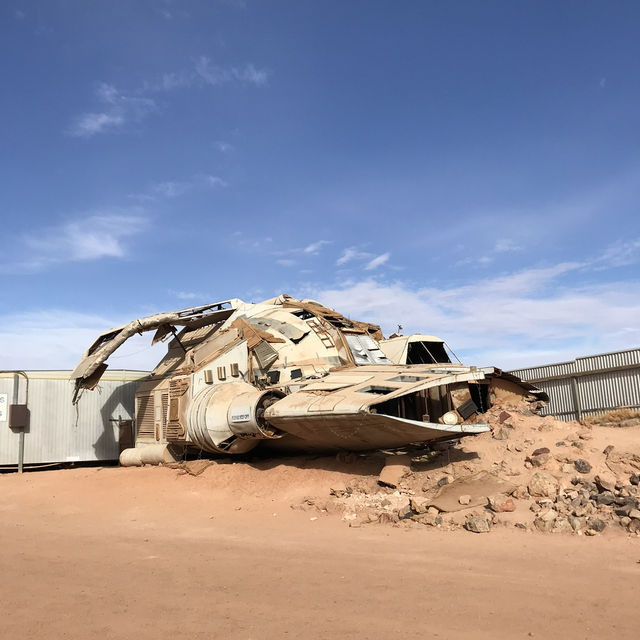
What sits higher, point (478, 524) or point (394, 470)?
point (394, 470)

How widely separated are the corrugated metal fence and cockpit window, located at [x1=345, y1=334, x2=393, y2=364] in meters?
11.8

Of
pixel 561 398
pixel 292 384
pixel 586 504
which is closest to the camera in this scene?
pixel 586 504

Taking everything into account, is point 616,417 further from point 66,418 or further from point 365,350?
point 66,418

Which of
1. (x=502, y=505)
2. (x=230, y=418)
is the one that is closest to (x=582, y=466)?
(x=502, y=505)

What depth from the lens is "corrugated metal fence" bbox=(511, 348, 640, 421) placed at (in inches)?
920

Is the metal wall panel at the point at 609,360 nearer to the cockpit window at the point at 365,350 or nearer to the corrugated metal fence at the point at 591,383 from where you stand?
the corrugated metal fence at the point at 591,383

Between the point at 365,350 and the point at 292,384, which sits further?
the point at 365,350

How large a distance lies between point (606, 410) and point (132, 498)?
18807mm

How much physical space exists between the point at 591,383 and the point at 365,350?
12726 mm

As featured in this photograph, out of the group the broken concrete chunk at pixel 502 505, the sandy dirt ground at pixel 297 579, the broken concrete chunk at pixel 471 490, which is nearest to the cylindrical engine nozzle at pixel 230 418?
the sandy dirt ground at pixel 297 579

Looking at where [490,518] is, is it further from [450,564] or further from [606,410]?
[606,410]

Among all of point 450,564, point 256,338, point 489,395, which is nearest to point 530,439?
point 489,395

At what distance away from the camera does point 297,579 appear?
23.1ft

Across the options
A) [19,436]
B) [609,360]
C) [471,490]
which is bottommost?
[471,490]
